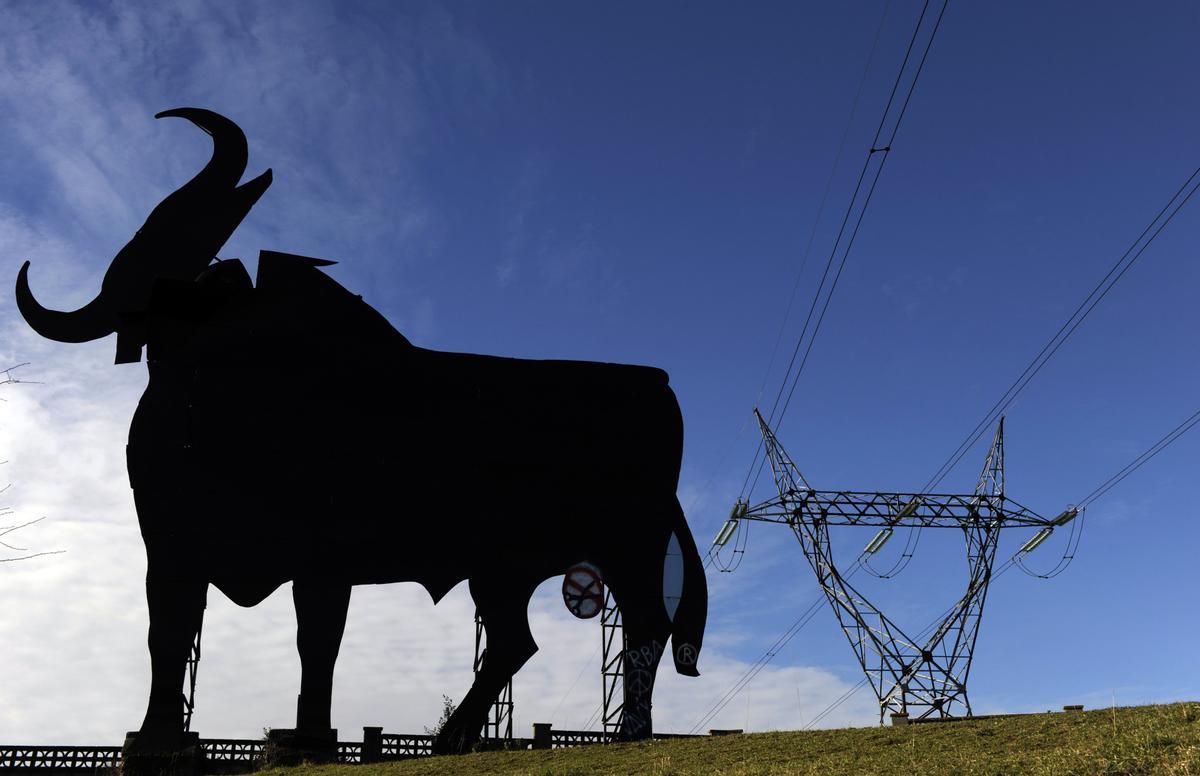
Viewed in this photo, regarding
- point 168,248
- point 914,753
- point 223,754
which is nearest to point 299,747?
point 223,754

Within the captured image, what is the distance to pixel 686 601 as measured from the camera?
22844 mm

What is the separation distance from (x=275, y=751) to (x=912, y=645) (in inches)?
639

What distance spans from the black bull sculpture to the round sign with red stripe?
10.6 inches

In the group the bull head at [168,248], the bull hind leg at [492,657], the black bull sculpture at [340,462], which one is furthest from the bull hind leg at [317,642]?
the bull head at [168,248]

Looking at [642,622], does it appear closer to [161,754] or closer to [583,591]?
[583,591]

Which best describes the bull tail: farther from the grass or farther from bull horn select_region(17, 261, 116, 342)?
bull horn select_region(17, 261, 116, 342)

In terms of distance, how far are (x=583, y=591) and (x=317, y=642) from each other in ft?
16.9


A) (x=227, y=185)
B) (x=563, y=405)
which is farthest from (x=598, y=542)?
(x=227, y=185)

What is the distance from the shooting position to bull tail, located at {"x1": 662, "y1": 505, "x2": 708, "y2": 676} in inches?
894

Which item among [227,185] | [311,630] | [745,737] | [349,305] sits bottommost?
[745,737]

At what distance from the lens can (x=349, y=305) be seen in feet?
75.2

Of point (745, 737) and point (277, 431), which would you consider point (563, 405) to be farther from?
point (745, 737)

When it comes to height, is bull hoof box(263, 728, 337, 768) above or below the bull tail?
below

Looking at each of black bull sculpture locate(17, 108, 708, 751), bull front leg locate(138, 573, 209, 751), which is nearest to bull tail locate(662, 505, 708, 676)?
black bull sculpture locate(17, 108, 708, 751)
